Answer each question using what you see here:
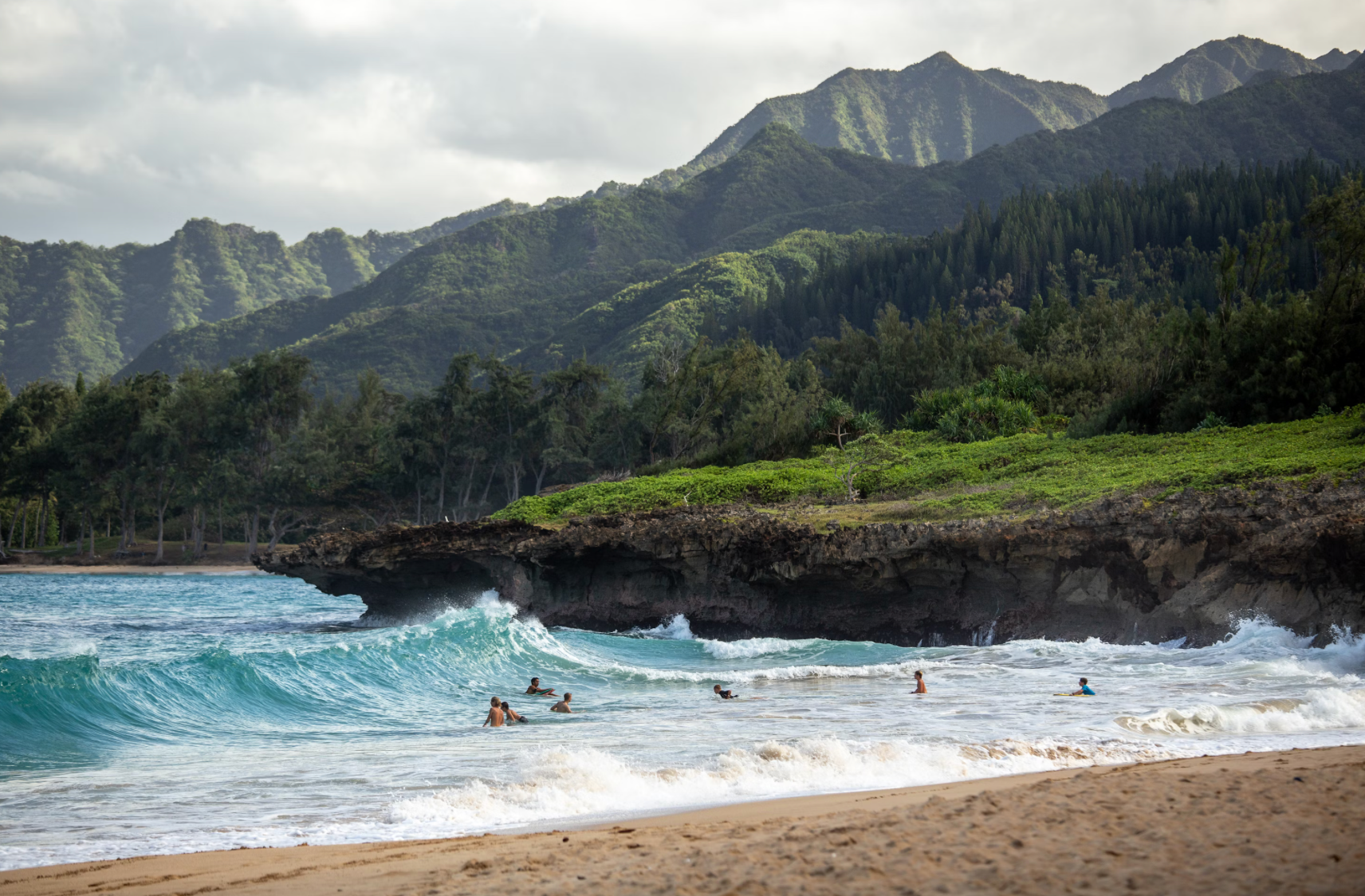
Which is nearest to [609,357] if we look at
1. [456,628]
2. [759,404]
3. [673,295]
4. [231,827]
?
[673,295]

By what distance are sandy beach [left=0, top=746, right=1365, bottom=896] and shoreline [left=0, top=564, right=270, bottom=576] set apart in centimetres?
6460

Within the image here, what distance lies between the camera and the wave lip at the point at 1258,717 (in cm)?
1206

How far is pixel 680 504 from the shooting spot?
98.7 ft

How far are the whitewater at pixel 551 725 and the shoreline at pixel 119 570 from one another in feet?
150

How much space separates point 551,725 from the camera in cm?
1485

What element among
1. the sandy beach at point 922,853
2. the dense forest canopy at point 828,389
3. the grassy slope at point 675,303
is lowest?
the sandy beach at point 922,853

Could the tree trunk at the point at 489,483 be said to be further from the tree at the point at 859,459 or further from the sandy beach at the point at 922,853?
the sandy beach at the point at 922,853

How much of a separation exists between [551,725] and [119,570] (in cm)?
6177

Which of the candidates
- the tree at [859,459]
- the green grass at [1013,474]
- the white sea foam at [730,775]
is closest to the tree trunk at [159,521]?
the green grass at [1013,474]

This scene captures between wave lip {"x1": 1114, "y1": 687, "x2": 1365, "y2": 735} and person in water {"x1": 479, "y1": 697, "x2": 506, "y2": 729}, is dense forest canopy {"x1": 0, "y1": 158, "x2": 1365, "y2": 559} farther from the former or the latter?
person in water {"x1": 479, "y1": 697, "x2": 506, "y2": 729}

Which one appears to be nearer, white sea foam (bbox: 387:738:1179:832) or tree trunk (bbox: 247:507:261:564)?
white sea foam (bbox: 387:738:1179:832)

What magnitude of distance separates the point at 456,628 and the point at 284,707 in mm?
6757

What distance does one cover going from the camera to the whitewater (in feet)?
32.2

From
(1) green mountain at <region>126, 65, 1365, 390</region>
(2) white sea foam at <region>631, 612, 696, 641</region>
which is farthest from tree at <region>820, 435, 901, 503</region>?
(1) green mountain at <region>126, 65, 1365, 390</region>
